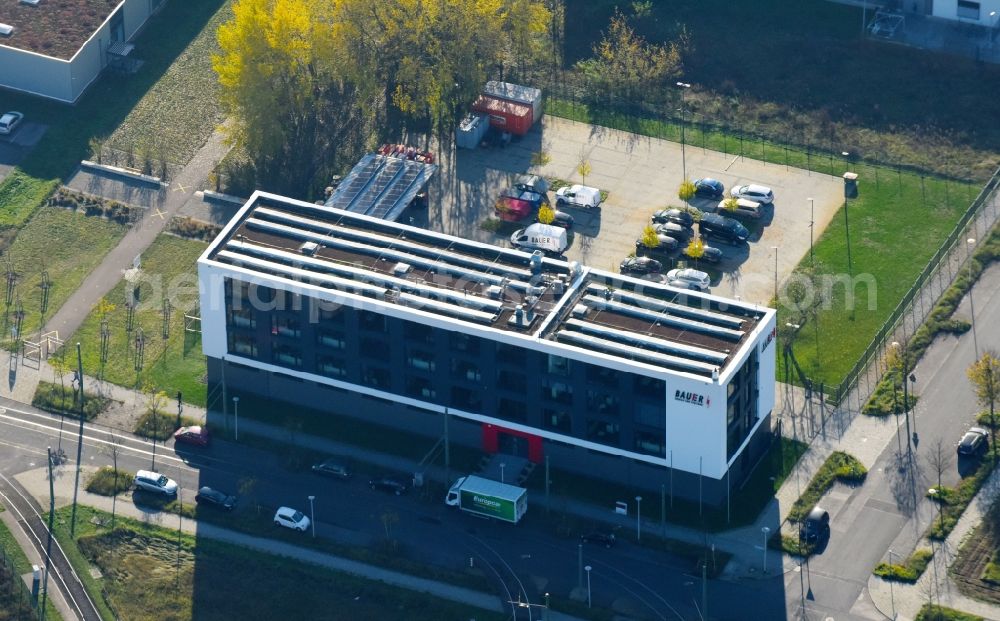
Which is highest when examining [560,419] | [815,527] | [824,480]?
[560,419]

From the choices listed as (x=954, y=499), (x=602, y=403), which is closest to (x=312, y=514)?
(x=602, y=403)

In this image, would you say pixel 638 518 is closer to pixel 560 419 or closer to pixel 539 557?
pixel 539 557

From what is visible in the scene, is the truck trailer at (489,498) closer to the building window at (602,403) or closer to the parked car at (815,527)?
the building window at (602,403)

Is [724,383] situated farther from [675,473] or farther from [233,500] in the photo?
[233,500]

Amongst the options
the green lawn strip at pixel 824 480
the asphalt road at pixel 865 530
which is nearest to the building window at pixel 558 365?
the green lawn strip at pixel 824 480

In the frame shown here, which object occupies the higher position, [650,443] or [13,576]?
[650,443]

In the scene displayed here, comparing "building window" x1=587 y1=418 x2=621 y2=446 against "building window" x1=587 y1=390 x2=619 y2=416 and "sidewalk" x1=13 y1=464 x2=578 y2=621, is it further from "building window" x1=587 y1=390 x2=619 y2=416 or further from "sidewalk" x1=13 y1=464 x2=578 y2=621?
"sidewalk" x1=13 y1=464 x2=578 y2=621

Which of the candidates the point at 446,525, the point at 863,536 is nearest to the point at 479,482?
the point at 446,525
